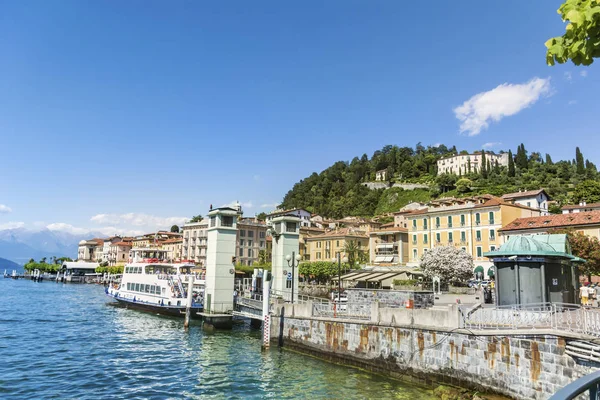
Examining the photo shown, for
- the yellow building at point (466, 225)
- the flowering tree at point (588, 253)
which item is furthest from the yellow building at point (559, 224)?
the flowering tree at point (588, 253)

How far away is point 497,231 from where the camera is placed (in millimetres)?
57719

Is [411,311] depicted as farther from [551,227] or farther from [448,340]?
[551,227]

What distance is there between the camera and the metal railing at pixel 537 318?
1282 cm

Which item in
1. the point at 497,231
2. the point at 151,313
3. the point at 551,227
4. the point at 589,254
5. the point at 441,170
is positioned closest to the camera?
the point at 589,254

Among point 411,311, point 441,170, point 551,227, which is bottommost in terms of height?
point 411,311

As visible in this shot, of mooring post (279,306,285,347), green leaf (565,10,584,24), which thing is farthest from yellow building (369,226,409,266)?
green leaf (565,10,584,24)

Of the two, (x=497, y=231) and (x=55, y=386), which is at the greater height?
(x=497, y=231)

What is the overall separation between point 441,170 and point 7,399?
150387mm

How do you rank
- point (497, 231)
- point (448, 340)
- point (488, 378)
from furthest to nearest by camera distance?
point (497, 231) < point (448, 340) < point (488, 378)

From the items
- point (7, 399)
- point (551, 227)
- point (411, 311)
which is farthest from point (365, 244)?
point (7, 399)

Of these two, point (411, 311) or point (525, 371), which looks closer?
point (525, 371)

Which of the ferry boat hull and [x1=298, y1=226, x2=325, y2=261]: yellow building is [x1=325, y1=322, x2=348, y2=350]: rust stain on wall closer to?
the ferry boat hull

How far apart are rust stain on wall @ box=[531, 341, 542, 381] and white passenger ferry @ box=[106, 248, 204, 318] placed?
27783 millimetres

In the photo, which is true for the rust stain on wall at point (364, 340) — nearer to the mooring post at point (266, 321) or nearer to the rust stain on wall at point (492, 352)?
the rust stain on wall at point (492, 352)
